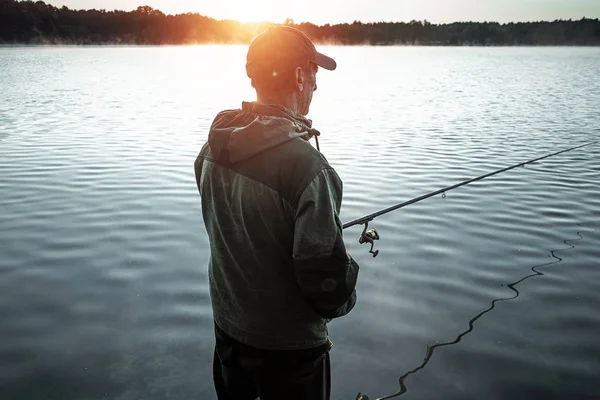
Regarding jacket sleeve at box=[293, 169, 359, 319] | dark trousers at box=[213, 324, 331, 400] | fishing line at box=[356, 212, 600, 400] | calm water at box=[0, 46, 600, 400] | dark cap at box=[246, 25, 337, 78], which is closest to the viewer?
jacket sleeve at box=[293, 169, 359, 319]

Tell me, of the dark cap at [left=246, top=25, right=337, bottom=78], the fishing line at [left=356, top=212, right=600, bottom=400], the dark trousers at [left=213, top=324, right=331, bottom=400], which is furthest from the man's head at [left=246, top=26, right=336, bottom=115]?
the fishing line at [left=356, top=212, right=600, bottom=400]

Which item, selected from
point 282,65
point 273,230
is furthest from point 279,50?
point 273,230

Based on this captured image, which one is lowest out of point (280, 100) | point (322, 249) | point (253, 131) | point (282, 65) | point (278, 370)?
point (278, 370)

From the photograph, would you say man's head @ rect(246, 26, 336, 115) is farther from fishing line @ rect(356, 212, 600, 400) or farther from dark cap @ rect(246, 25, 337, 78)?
fishing line @ rect(356, 212, 600, 400)

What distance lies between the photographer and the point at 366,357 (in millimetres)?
4465

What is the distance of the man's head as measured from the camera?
226 cm

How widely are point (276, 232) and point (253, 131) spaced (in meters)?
0.42

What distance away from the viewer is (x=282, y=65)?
226cm

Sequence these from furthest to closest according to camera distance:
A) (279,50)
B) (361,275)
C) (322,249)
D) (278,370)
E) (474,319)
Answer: (361,275) → (474,319) → (278,370) → (279,50) → (322,249)

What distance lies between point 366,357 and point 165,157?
30.8ft

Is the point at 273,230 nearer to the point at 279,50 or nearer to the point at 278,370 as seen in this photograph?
the point at 278,370

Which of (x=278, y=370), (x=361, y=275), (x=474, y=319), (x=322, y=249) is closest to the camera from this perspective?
(x=322, y=249)

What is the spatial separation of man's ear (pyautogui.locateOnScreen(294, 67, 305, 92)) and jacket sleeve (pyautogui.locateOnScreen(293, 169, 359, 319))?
17.8 inches

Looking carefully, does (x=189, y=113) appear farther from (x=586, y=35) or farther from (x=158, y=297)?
(x=586, y=35)
